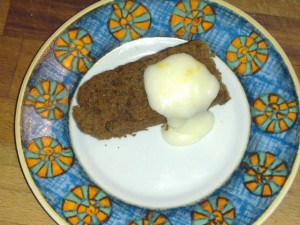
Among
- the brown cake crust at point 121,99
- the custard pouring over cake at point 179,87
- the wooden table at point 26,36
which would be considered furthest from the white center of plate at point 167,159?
the wooden table at point 26,36

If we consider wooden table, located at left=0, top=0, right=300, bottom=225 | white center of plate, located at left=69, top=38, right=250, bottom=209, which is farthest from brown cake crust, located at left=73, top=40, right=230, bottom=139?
wooden table, located at left=0, top=0, right=300, bottom=225

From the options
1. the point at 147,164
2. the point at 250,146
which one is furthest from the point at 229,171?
the point at 147,164

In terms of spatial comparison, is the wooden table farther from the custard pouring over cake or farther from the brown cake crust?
the custard pouring over cake

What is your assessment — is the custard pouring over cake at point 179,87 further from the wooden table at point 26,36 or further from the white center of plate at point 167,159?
the wooden table at point 26,36

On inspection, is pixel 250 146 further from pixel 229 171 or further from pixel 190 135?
pixel 190 135

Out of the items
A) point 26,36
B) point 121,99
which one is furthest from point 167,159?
point 26,36

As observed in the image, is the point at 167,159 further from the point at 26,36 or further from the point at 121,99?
the point at 26,36

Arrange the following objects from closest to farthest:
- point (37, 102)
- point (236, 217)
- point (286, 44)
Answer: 1. point (236, 217)
2. point (37, 102)
3. point (286, 44)
